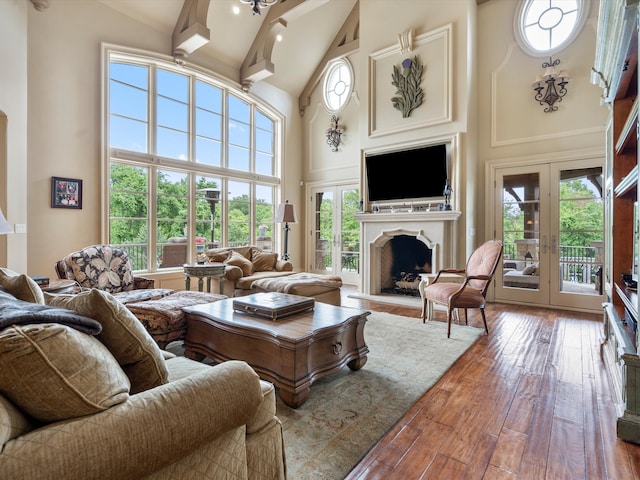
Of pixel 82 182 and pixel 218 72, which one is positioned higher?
pixel 218 72

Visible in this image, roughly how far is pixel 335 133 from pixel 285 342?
5.63 metres

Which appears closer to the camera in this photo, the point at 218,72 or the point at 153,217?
the point at 153,217

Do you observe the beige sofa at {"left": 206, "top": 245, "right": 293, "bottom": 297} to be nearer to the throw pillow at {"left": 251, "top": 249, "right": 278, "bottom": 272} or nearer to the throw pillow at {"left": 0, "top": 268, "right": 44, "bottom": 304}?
the throw pillow at {"left": 251, "top": 249, "right": 278, "bottom": 272}

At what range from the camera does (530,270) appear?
4.94 m

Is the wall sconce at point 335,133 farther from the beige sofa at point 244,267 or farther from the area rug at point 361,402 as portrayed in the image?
the area rug at point 361,402

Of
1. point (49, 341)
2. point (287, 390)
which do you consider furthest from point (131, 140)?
point (49, 341)

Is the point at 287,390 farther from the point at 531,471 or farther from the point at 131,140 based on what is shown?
the point at 131,140

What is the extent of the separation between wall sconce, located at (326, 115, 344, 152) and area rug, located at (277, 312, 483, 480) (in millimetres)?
4566

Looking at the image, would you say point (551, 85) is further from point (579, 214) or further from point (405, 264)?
point (405, 264)

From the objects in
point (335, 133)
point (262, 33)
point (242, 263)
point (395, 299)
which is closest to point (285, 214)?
point (242, 263)

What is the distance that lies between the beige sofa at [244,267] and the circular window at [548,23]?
4782mm

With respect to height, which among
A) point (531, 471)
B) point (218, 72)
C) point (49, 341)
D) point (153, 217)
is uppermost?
point (218, 72)

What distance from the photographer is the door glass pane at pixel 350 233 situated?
22.2ft

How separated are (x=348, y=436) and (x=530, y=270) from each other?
14.2 ft
